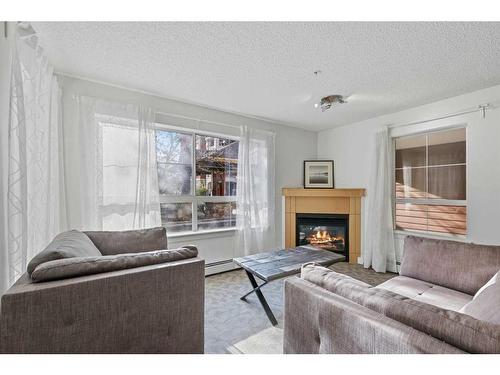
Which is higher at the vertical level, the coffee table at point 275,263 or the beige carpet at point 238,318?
the coffee table at point 275,263

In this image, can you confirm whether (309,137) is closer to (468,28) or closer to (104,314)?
(468,28)

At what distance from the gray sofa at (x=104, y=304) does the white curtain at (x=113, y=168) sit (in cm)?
109

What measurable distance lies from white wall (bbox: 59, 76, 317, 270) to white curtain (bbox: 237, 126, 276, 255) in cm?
20

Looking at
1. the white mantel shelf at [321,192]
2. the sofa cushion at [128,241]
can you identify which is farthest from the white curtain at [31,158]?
the white mantel shelf at [321,192]

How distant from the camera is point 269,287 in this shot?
9.34 feet

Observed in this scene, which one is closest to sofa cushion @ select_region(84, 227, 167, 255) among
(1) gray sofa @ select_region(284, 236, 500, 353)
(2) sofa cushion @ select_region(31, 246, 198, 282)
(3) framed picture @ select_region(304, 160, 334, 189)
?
(2) sofa cushion @ select_region(31, 246, 198, 282)

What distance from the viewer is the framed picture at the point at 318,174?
4395 millimetres

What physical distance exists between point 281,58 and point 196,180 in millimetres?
1967

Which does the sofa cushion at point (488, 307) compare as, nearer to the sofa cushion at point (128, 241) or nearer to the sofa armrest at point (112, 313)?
the sofa armrest at point (112, 313)

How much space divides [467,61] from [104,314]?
3.24 m

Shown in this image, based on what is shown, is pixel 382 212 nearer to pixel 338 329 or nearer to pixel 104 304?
pixel 338 329

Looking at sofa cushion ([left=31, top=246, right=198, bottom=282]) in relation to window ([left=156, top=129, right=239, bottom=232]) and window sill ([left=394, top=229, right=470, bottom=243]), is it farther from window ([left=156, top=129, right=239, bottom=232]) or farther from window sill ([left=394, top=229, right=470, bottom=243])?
window sill ([left=394, top=229, right=470, bottom=243])

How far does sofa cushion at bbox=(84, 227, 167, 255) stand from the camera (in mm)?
2068
